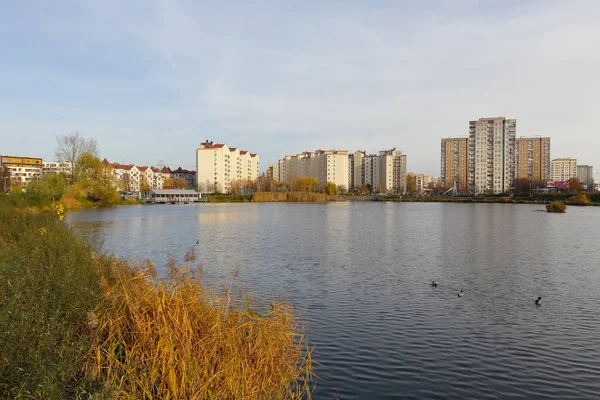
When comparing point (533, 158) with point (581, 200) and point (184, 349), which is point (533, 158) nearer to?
point (581, 200)

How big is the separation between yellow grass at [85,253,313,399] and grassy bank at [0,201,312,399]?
2cm

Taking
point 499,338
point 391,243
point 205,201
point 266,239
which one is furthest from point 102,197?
point 499,338

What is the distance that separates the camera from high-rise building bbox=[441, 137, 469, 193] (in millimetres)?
174000

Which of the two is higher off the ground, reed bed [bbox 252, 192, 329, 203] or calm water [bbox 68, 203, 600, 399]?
reed bed [bbox 252, 192, 329, 203]

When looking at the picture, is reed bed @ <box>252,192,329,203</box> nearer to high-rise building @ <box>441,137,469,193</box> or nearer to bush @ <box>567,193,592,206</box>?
bush @ <box>567,193,592,206</box>

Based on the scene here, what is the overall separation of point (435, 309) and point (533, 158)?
171102mm

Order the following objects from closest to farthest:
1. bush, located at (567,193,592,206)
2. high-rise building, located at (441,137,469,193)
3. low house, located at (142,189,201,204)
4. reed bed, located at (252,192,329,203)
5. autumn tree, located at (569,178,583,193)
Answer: bush, located at (567,193,592,206), autumn tree, located at (569,178,583,193), low house, located at (142,189,201,204), reed bed, located at (252,192,329,203), high-rise building, located at (441,137,469,193)

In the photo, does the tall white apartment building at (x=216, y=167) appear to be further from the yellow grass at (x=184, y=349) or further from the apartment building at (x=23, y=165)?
the yellow grass at (x=184, y=349)

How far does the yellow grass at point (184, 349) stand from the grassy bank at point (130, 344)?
0.02 meters

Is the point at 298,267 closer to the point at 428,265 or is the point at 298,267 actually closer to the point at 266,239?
the point at 428,265

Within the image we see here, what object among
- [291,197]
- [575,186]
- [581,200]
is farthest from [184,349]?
[575,186]

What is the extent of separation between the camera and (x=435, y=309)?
1430cm

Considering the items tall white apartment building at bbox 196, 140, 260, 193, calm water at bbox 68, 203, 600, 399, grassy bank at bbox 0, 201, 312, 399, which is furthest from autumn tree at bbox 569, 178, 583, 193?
grassy bank at bbox 0, 201, 312, 399

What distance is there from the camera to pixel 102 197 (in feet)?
262
